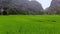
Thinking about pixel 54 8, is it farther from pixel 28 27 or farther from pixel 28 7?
pixel 28 27

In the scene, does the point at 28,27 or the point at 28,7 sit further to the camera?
the point at 28,7

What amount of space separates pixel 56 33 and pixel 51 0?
5.79ft

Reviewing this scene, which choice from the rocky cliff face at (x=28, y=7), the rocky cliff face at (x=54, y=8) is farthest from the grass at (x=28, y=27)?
the rocky cliff face at (x=28, y=7)

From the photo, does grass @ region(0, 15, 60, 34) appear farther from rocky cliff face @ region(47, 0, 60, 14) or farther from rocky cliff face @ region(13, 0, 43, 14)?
rocky cliff face @ region(13, 0, 43, 14)

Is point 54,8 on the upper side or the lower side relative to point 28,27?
upper

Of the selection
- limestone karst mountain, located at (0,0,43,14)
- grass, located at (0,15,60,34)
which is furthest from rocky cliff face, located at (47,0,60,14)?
grass, located at (0,15,60,34)

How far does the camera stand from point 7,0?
321 cm

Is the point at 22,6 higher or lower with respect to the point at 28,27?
higher

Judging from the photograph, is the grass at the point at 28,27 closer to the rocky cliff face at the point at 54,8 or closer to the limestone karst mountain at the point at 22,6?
the rocky cliff face at the point at 54,8

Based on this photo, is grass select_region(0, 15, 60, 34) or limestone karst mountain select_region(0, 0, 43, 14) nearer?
grass select_region(0, 15, 60, 34)

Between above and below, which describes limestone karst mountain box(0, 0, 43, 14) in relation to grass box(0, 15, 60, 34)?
above

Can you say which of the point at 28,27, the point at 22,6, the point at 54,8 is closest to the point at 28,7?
the point at 22,6

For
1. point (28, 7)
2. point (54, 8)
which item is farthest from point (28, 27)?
point (54, 8)

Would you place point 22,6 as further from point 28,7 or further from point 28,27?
point 28,27
